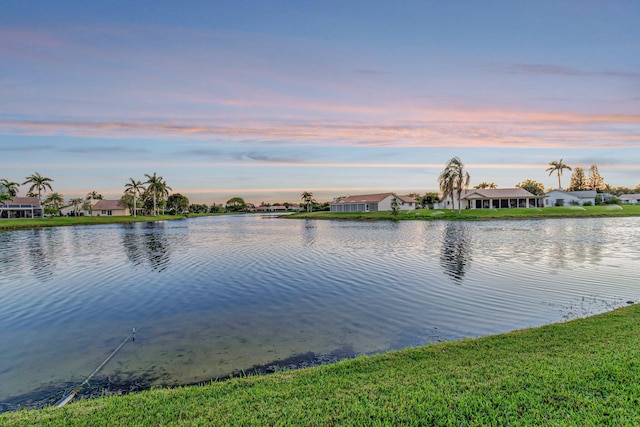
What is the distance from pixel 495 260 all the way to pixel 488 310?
9.76 m

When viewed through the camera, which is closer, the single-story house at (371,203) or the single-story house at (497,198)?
the single-story house at (497,198)

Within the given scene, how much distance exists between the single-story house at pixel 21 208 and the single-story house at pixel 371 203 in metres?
76.3

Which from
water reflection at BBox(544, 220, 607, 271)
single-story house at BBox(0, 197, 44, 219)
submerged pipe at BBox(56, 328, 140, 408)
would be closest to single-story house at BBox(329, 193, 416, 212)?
water reflection at BBox(544, 220, 607, 271)

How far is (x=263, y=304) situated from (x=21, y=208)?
317ft

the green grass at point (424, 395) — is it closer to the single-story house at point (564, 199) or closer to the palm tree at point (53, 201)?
the single-story house at point (564, 199)

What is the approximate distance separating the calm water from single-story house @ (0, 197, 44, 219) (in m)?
77.4

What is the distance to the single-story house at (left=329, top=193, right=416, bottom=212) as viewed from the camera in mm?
88188

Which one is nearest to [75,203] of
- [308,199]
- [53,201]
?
[53,201]

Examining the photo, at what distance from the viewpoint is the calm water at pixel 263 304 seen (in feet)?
25.9

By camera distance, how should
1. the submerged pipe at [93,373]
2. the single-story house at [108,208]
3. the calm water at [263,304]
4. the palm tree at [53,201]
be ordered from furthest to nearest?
the single-story house at [108,208] < the palm tree at [53,201] < the calm water at [263,304] < the submerged pipe at [93,373]

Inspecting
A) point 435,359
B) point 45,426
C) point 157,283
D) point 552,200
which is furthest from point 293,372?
point 552,200

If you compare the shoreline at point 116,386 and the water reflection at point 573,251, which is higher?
the shoreline at point 116,386

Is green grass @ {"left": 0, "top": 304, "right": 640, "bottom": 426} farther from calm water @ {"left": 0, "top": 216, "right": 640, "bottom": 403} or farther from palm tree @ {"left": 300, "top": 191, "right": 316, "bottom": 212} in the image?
palm tree @ {"left": 300, "top": 191, "right": 316, "bottom": 212}

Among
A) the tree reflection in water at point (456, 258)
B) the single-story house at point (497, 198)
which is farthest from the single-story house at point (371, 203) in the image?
the tree reflection in water at point (456, 258)
